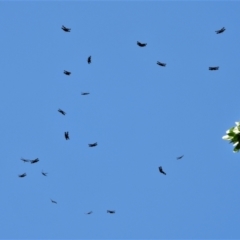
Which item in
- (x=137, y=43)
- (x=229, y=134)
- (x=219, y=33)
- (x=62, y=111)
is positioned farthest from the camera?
(x=62, y=111)

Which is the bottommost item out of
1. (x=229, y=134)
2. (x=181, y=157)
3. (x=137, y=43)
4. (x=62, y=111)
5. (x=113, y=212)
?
(x=229, y=134)

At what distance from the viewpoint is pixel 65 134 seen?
32.3m

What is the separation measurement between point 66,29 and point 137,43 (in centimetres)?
454

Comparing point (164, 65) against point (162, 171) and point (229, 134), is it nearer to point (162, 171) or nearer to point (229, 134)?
point (162, 171)

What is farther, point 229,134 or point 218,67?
point 218,67

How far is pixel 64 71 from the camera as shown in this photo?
1300 inches

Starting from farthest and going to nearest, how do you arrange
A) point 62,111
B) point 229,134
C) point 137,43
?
1. point 62,111
2. point 137,43
3. point 229,134

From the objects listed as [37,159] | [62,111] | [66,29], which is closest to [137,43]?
[66,29]

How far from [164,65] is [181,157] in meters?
5.85

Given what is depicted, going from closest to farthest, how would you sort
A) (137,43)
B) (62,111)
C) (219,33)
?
(219,33) → (137,43) → (62,111)

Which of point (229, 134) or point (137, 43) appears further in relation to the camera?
point (137, 43)

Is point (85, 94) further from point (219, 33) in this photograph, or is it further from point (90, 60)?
point (219, 33)

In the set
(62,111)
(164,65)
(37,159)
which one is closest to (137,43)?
(164,65)

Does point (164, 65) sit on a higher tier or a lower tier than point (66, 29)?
lower
